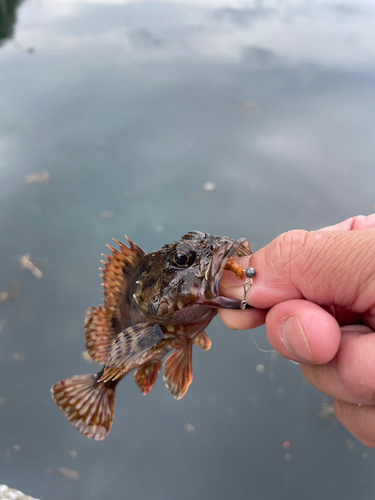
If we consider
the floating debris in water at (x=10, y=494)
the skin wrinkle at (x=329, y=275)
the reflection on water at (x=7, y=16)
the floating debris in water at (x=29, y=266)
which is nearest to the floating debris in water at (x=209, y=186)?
the floating debris in water at (x=29, y=266)

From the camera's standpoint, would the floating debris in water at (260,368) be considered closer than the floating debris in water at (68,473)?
No

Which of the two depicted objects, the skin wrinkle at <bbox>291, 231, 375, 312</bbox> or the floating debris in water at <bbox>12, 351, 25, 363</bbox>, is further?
the floating debris in water at <bbox>12, 351, 25, 363</bbox>

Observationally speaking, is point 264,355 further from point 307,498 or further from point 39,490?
point 39,490

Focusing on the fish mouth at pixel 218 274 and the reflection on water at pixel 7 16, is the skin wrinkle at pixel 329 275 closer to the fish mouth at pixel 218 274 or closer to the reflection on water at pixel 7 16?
the fish mouth at pixel 218 274

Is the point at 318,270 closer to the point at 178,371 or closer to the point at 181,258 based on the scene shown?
the point at 181,258

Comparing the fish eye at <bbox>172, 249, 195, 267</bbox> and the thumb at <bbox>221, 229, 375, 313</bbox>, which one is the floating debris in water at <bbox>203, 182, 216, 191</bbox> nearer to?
the fish eye at <bbox>172, 249, 195, 267</bbox>

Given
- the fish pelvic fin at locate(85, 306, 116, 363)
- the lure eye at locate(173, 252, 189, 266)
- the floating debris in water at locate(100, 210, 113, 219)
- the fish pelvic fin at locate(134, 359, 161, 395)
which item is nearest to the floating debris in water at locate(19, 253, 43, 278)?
the floating debris in water at locate(100, 210, 113, 219)
